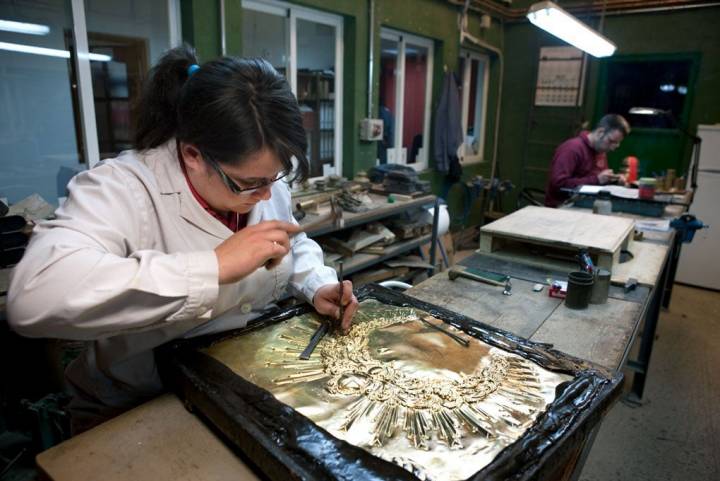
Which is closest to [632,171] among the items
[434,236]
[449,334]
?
[434,236]

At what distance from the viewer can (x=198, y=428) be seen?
845mm

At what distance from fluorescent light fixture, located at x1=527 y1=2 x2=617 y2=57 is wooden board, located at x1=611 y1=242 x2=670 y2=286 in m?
1.25

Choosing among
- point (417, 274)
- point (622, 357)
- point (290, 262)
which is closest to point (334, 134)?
point (417, 274)

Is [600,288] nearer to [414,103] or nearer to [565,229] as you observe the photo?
[565,229]

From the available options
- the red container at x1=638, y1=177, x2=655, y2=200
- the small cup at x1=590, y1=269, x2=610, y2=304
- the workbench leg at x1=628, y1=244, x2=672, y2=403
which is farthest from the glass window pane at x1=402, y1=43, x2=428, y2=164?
the small cup at x1=590, y1=269, x2=610, y2=304

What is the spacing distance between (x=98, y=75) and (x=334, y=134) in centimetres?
179

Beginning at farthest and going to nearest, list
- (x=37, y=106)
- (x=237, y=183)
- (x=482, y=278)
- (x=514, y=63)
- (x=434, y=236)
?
(x=514, y=63)
(x=434, y=236)
(x=37, y=106)
(x=482, y=278)
(x=237, y=183)

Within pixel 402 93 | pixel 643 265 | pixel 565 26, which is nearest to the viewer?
pixel 643 265

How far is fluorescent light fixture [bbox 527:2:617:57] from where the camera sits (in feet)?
8.03

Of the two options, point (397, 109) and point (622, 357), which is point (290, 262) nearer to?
point (622, 357)

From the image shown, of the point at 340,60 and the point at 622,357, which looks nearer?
the point at 622,357

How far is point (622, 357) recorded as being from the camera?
1220 mm

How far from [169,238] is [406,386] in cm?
58

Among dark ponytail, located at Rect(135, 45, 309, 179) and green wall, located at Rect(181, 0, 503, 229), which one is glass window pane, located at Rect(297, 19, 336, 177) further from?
dark ponytail, located at Rect(135, 45, 309, 179)
